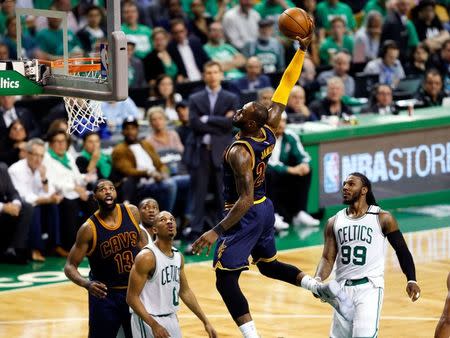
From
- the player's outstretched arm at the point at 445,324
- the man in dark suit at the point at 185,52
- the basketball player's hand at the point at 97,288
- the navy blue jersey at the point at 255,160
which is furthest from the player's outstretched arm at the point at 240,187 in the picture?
the man in dark suit at the point at 185,52

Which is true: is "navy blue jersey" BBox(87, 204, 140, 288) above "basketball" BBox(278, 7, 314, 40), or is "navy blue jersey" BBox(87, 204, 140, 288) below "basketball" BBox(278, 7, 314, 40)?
below

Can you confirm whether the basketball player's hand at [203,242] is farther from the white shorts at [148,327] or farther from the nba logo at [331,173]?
the nba logo at [331,173]

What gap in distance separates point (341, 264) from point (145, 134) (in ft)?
25.2

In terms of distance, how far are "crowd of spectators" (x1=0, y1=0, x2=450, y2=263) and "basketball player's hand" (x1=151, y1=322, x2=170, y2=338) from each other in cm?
617

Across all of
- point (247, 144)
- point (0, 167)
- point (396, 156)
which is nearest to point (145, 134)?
point (0, 167)

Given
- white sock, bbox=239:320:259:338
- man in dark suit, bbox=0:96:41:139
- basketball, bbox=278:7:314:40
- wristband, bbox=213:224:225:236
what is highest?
basketball, bbox=278:7:314:40

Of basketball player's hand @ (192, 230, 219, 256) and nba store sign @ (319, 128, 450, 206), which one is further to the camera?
nba store sign @ (319, 128, 450, 206)

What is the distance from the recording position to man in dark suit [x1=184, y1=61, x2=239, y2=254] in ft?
55.5

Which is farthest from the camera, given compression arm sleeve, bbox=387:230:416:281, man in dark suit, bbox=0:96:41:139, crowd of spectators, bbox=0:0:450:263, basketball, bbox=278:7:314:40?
man in dark suit, bbox=0:96:41:139

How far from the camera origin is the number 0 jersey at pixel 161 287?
9.88 m

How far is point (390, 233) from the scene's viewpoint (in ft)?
34.0

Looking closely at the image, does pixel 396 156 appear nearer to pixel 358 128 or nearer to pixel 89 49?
pixel 358 128

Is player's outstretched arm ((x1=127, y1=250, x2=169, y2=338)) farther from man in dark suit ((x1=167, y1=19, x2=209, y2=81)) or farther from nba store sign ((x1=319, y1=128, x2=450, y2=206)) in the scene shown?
man in dark suit ((x1=167, y1=19, x2=209, y2=81))

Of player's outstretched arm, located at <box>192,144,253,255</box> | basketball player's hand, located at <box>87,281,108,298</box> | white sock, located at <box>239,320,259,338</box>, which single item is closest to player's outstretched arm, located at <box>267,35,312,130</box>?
player's outstretched arm, located at <box>192,144,253,255</box>
